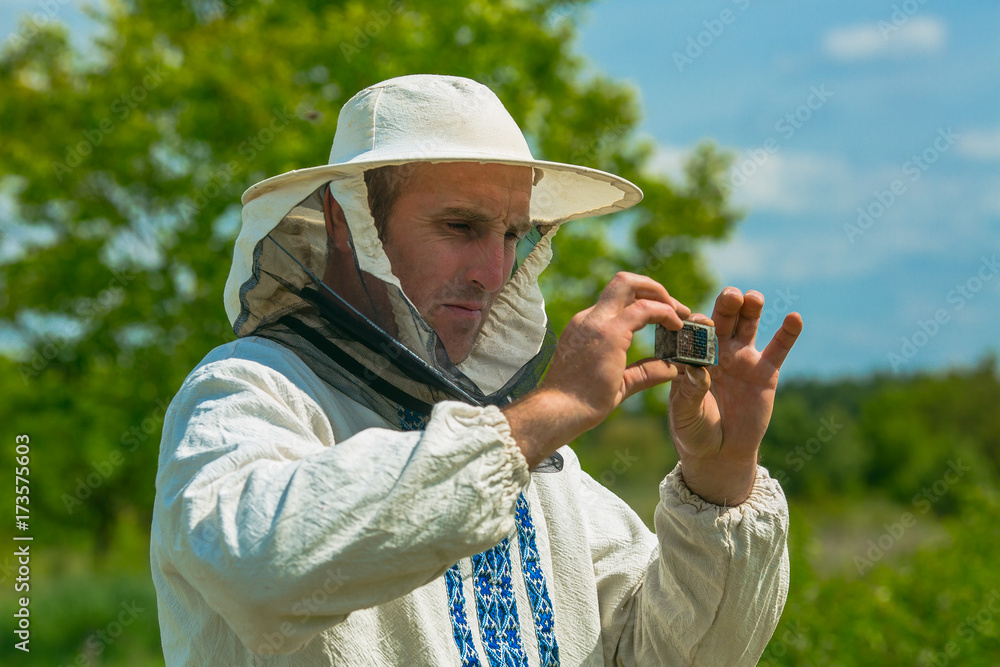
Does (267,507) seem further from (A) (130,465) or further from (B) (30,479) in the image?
(B) (30,479)

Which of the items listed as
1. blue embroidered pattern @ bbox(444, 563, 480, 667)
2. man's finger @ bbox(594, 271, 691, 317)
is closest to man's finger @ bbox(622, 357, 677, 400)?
man's finger @ bbox(594, 271, 691, 317)

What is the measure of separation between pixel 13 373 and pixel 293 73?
7.29 m

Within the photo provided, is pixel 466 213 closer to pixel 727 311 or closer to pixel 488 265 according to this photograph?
pixel 488 265

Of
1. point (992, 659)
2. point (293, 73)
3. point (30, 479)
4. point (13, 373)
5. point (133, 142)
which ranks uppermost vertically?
point (293, 73)

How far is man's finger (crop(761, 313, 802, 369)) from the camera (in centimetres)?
246

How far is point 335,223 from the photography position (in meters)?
2.48

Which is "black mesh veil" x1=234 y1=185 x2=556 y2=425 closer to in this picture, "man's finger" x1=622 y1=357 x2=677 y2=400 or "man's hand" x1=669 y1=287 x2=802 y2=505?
"man's finger" x1=622 y1=357 x2=677 y2=400

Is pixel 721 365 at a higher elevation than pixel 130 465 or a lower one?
higher

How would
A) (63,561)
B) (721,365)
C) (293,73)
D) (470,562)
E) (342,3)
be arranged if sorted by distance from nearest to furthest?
(470,562) → (721,365) → (293,73) → (342,3) → (63,561)

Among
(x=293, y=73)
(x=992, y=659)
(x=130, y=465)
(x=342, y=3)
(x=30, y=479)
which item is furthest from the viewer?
(x=30, y=479)

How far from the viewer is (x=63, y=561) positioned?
1430 cm

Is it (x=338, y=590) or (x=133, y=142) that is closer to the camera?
(x=338, y=590)

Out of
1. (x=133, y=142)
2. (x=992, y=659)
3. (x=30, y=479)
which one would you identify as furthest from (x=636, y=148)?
(x=30, y=479)

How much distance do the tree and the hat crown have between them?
576 centimetres
